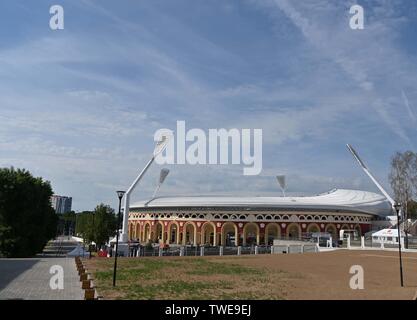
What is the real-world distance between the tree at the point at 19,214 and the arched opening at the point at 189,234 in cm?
4085

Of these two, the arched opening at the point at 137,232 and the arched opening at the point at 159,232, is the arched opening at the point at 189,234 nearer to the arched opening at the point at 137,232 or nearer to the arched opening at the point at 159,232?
the arched opening at the point at 159,232

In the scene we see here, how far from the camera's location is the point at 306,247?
5681cm

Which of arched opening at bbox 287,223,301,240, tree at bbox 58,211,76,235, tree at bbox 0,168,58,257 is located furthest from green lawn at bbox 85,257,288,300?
tree at bbox 58,211,76,235

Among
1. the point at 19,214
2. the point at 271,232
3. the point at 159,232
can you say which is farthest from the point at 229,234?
the point at 19,214

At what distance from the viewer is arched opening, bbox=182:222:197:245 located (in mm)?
87750

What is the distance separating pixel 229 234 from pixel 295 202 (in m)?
16.2

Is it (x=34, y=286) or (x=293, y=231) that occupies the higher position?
(x=293, y=231)

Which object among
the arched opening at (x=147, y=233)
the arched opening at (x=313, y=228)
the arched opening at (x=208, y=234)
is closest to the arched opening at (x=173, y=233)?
the arched opening at (x=208, y=234)

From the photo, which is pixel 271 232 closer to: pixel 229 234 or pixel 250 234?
pixel 250 234

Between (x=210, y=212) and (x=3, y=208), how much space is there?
159ft

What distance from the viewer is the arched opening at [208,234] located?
87.4 metres

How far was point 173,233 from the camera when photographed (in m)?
91.7
